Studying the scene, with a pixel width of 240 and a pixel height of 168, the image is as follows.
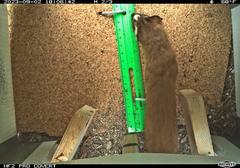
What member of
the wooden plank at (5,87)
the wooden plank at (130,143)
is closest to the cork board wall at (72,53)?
the wooden plank at (5,87)

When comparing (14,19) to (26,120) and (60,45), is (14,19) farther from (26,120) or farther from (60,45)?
(26,120)

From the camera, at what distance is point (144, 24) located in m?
1.02

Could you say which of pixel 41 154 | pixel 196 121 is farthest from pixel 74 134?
pixel 196 121

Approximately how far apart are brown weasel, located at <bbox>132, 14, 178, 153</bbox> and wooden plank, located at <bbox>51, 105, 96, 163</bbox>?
227 mm

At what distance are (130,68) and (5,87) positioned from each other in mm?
488

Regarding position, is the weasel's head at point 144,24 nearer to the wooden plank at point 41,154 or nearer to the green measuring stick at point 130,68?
the green measuring stick at point 130,68

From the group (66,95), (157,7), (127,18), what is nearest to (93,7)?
(127,18)

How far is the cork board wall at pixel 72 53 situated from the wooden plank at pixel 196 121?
5 centimetres

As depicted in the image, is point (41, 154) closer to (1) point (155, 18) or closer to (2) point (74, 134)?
(2) point (74, 134)

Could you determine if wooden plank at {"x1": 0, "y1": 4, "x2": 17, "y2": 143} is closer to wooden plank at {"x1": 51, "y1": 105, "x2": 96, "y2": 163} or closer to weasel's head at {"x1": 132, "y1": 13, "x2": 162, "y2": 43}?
wooden plank at {"x1": 51, "y1": 105, "x2": 96, "y2": 163}

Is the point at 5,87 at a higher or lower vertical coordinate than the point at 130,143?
higher

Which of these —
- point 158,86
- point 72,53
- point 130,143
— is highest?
point 72,53

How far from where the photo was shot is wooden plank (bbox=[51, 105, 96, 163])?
933 mm

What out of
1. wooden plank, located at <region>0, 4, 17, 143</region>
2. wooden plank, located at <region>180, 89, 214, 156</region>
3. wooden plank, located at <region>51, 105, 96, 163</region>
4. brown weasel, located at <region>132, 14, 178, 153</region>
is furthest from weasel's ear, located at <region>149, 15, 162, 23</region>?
wooden plank, located at <region>0, 4, 17, 143</region>
